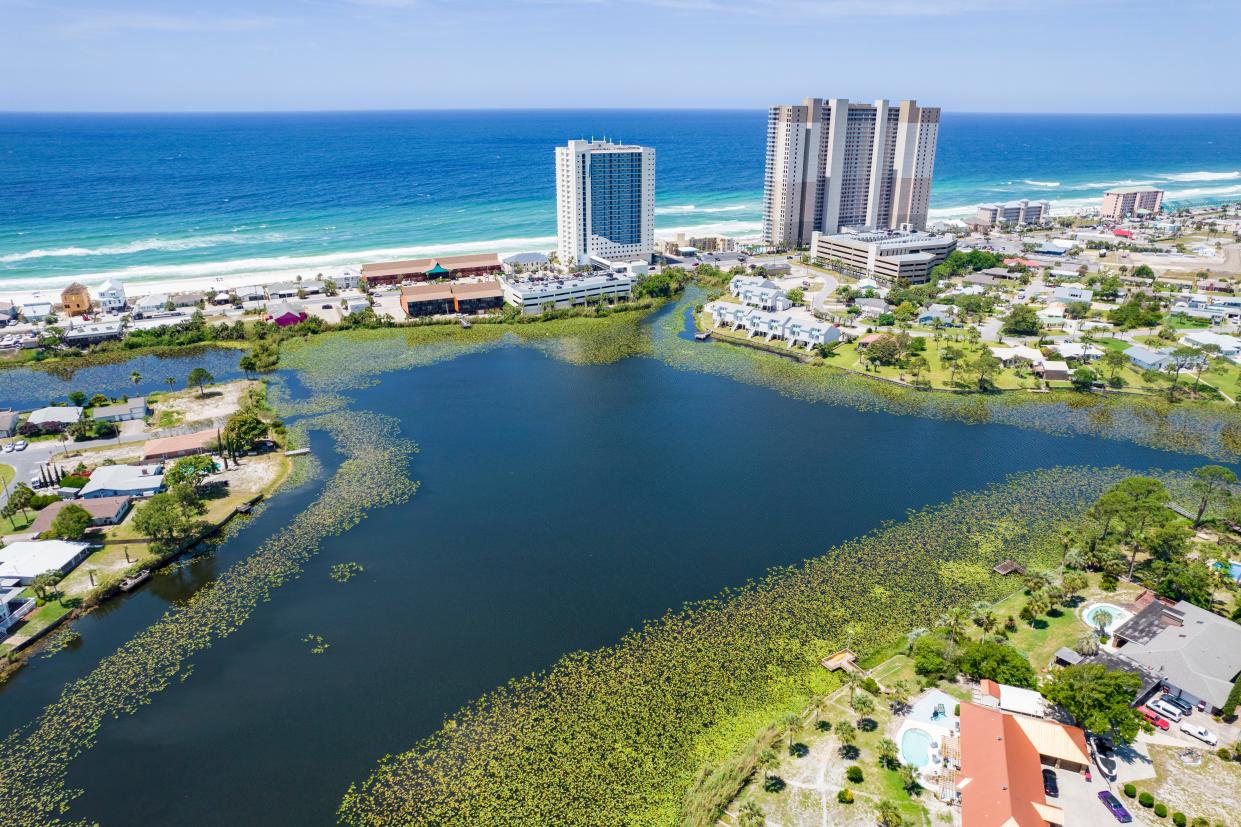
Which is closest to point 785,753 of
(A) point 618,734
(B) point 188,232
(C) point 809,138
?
(A) point 618,734

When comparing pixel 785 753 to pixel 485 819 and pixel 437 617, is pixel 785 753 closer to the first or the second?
pixel 485 819

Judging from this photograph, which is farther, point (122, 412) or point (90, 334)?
point (90, 334)

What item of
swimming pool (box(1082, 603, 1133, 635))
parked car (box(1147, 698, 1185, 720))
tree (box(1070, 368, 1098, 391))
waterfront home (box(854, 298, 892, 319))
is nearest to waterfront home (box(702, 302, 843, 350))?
waterfront home (box(854, 298, 892, 319))

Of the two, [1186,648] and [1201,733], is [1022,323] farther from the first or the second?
[1201,733]

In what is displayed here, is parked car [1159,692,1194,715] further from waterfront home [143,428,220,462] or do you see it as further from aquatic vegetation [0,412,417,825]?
waterfront home [143,428,220,462]

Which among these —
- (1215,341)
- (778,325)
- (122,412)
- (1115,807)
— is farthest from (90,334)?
(1215,341)

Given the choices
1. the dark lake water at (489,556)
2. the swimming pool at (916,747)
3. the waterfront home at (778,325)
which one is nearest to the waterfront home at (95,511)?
the dark lake water at (489,556)

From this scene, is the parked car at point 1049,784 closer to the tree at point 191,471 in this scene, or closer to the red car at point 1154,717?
the red car at point 1154,717
